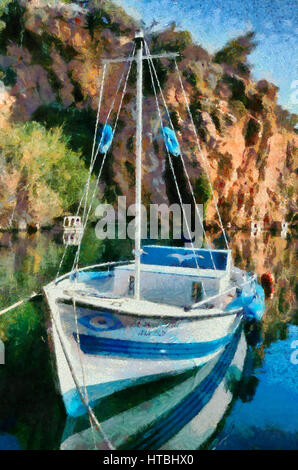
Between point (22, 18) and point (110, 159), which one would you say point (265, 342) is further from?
point (22, 18)

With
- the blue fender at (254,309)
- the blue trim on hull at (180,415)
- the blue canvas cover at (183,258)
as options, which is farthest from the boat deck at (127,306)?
the blue fender at (254,309)

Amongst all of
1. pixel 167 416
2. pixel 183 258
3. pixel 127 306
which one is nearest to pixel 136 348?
pixel 127 306

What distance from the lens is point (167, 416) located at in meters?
9.21

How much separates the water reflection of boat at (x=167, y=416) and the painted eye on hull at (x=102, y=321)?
1.67 meters

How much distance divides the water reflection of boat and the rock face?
137 ft

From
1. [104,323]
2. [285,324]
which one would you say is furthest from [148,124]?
[104,323]

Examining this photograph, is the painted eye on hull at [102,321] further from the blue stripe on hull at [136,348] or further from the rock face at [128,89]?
the rock face at [128,89]

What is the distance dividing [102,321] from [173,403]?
8.04 ft

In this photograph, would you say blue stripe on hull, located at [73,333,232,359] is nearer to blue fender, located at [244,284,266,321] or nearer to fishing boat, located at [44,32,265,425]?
fishing boat, located at [44,32,265,425]

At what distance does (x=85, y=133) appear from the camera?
5412 cm

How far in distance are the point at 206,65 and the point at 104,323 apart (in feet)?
172

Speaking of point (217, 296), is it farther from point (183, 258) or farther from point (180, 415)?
point (180, 415)

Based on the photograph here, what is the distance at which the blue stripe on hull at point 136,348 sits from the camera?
961 cm

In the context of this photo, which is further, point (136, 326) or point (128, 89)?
point (128, 89)
